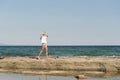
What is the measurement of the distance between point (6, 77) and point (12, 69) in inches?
182

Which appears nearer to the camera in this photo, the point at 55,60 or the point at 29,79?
the point at 29,79

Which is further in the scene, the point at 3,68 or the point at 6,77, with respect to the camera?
the point at 3,68

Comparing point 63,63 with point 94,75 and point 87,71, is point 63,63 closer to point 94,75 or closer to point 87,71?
point 87,71

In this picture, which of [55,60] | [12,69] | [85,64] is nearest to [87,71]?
[85,64]

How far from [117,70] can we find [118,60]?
1150mm

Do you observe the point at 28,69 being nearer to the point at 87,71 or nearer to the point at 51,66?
the point at 51,66

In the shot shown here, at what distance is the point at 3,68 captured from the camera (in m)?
25.9

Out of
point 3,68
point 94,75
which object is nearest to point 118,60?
point 94,75

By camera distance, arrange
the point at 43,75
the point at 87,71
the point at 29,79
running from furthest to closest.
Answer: the point at 87,71 < the point at 43,75 < the point at 29,79

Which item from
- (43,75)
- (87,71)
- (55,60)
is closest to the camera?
(43,75)

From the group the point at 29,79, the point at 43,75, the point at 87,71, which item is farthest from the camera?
the point at 87,71

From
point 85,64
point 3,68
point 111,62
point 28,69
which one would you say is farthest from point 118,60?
point 3,68

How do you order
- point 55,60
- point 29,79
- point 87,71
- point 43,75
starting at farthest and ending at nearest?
point 55,60 < point 87,71 < point 43,75 < point 29,79

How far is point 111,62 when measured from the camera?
25234mm
